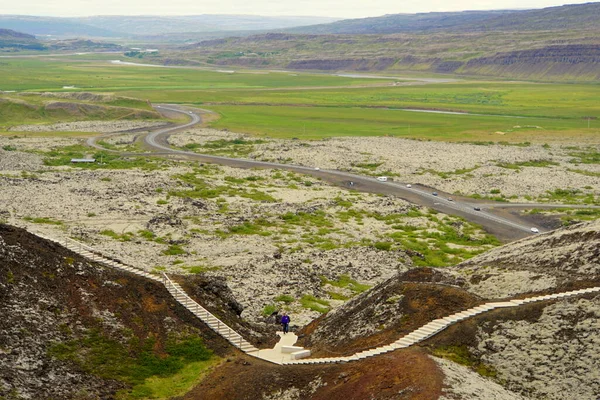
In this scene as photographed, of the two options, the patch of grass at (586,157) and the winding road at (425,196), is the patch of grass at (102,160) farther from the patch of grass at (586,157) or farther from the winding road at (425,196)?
the patch of grass at (586,157)

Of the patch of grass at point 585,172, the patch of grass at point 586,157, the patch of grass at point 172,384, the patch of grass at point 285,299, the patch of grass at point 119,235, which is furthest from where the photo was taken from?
the patch of grass at point 586,157

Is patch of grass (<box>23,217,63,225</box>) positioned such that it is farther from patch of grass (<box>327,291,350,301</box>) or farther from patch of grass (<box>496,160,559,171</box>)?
patch of grass (<box>496,160,559,171</box>)

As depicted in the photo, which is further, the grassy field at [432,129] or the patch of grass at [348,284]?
the grassy field at [432,129]

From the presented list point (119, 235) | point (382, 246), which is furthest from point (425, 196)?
point (119, 235)

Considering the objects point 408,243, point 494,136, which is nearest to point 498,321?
point 408,243

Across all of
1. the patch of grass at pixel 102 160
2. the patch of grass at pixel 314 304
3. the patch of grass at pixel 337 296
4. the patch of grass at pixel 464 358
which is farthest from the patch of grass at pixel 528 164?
the patch of grass at pixel 464 358

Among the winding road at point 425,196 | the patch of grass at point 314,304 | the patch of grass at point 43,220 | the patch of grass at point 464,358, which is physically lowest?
the winding road at point 425,196

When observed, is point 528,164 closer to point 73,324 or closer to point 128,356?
point 128,356
